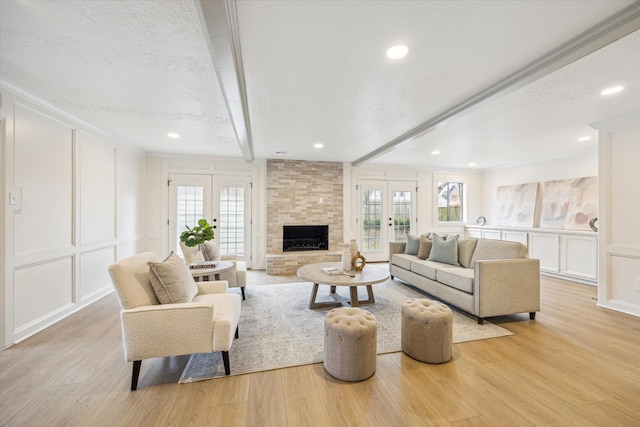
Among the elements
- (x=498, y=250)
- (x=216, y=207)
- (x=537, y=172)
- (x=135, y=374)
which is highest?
(x=537, y=172)

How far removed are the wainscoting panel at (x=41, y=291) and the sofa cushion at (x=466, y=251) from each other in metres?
5.16

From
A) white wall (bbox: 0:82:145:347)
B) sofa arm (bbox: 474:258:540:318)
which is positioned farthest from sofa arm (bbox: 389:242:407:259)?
white wall (bbox: 0:82:145:347)

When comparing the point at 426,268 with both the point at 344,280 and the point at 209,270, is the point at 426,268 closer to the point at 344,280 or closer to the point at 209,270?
the point at 344,280

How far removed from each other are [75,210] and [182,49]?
277cm

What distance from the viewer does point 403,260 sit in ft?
14.7

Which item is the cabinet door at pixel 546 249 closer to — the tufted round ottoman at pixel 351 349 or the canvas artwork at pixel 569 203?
the canvas artwork at pixel 569 203

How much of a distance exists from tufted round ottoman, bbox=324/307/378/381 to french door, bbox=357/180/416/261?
4.51 metres

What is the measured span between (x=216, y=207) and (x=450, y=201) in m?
6.00

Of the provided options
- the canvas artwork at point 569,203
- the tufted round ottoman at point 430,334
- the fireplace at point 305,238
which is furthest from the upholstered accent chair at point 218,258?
the canvas artwork at point 569,203

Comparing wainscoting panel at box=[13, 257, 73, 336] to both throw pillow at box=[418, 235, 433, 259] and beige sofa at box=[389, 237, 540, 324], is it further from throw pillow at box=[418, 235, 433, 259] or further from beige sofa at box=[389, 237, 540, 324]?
throw pillow at box=[418, 235, 433, 259]

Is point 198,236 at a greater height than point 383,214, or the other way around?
point 383,214

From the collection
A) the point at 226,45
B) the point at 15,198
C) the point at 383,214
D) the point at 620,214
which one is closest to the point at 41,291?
the point at 15,198

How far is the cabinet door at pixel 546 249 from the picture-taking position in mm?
5023

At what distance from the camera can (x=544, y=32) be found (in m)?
1.74
